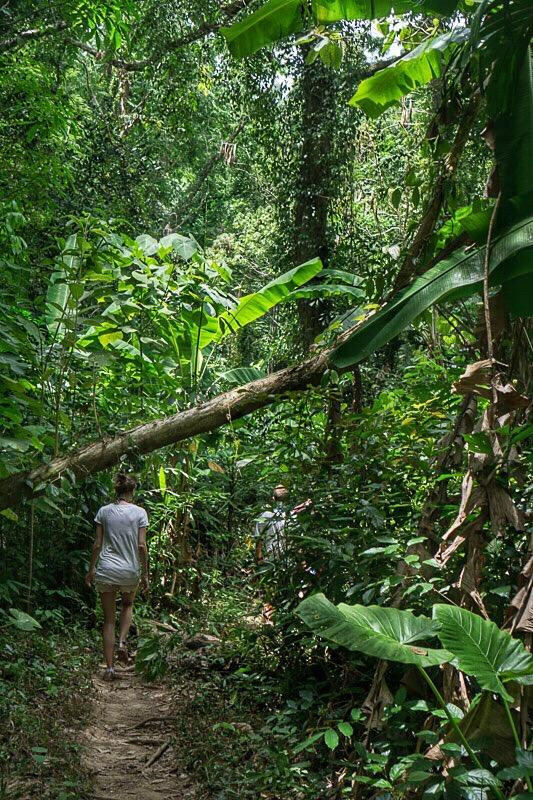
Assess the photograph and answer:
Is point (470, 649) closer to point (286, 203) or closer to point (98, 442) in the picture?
point (98, 442)

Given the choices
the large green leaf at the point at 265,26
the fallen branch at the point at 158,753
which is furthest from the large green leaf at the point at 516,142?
the fallen branch at the point at 158,753

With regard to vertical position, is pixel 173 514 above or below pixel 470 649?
above

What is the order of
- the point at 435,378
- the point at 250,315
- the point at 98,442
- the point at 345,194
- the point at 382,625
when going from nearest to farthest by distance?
the point at 382,625
the point at 435,378
the point at 98,442
the point at 250,315
the point at 345,194

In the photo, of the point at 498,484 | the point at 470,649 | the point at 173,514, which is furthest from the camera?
the point at 173,514

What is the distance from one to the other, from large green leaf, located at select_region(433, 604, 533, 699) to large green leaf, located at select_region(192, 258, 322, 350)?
5.02m

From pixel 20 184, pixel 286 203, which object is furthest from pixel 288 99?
pixel 20 184

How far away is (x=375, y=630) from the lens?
294 cm

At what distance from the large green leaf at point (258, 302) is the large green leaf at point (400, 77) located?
233 centimetres

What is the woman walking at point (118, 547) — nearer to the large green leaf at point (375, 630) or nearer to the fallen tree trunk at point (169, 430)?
the fallen tree trunk at point (169, 430)

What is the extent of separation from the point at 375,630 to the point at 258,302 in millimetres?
5564

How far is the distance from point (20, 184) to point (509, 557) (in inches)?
212

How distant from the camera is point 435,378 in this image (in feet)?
18.6

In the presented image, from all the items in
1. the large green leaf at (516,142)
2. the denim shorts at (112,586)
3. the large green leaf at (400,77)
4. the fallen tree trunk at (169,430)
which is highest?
the large green leaf at (400,77)

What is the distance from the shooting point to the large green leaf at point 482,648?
2.68 meters
